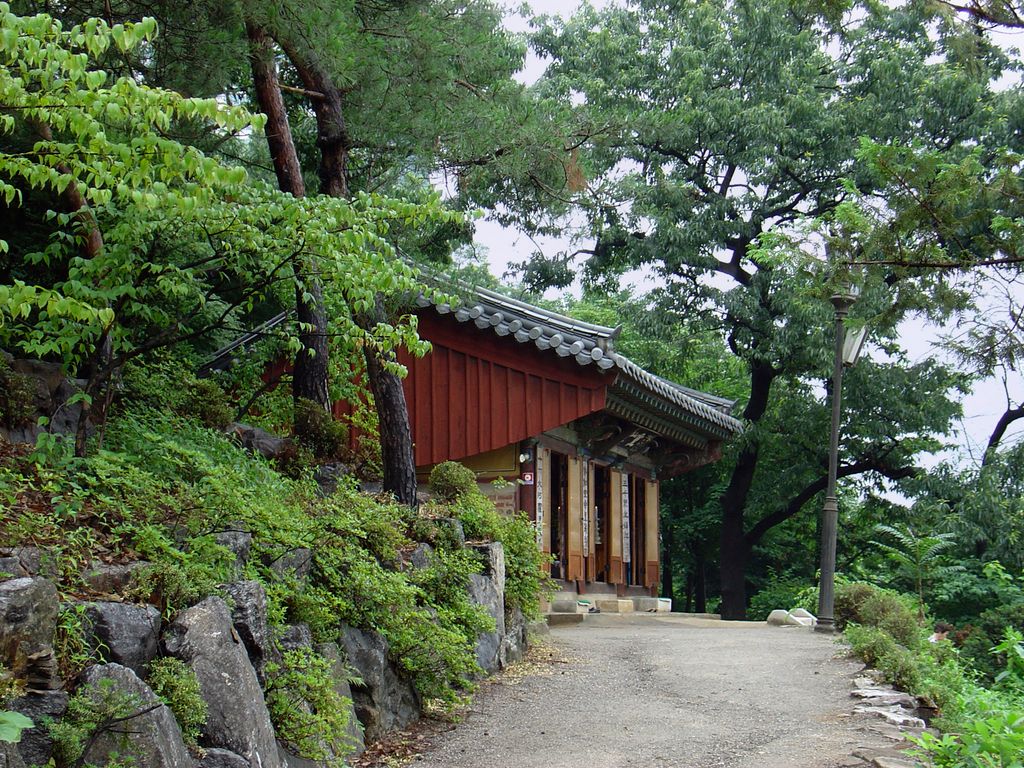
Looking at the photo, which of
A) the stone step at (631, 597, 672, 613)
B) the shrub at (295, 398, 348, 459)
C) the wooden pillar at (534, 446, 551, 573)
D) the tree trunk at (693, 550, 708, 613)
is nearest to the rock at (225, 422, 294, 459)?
the shrub at (295, 398, 348, 459)

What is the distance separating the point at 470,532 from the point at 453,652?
8.92ft

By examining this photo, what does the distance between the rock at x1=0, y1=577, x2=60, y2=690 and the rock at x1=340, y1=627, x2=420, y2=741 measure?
2841 mm

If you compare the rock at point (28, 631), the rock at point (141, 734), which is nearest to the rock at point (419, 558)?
the rock at point (141, 734)

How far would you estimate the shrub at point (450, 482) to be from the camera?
1141 cm

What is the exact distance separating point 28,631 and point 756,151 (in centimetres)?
1851

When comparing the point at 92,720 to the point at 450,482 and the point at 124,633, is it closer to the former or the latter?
the point at 124,633

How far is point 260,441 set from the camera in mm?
11258

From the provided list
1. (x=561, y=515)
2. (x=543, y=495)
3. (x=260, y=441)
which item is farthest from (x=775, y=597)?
(x=260, y=441)

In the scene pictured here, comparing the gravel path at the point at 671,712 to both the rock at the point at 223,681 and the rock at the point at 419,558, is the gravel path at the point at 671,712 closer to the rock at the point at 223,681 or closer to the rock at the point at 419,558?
the rock at the point at 419,558

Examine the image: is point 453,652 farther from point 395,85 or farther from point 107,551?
point 395,85

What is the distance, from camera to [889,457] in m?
21.8

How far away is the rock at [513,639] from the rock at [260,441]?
2877 millimetres

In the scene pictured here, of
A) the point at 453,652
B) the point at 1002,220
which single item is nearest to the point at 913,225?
the point at 1002,220

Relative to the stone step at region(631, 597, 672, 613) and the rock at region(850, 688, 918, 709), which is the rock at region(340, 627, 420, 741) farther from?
the stone step at region(631, 597, 672, 613)
